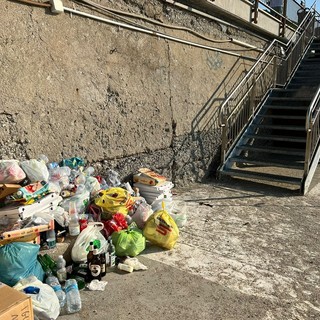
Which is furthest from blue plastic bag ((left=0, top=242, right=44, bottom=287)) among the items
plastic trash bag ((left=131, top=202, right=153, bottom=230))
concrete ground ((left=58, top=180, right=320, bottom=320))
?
plastic trash bag ((left=131, top=202, right=153, bottom=230))

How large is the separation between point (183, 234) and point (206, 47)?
3.58 m

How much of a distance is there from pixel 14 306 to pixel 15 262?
0.63 m

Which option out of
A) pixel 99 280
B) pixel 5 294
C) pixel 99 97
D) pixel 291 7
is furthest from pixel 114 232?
pixel 291 7

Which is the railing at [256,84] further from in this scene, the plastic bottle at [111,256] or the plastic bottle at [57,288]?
the plastic bottle at [57,288]

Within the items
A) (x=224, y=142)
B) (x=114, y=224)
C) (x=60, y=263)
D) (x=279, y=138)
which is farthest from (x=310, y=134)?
(x=60, y=263)

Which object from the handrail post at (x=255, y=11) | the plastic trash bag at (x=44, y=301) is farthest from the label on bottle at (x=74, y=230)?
the handrail post at (x=255, y=11)

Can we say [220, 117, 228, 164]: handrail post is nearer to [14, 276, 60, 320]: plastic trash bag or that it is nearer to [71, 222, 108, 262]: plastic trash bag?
[71, 222, 108, 262]: plastic trash bag

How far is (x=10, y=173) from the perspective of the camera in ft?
9.75

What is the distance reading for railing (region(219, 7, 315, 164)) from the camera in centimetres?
662

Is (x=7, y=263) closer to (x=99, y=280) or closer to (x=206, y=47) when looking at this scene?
(x=99, y=280)

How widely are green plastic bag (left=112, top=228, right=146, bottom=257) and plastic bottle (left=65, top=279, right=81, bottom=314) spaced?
2.17 feet

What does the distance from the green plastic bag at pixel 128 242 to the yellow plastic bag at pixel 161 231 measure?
13cm

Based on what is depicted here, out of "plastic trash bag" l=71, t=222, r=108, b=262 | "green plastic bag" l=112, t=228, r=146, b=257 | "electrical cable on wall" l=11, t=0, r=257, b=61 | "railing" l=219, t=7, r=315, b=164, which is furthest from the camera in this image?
"railing" l=219, t=7, r=315, b=164

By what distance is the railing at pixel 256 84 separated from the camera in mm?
6621
